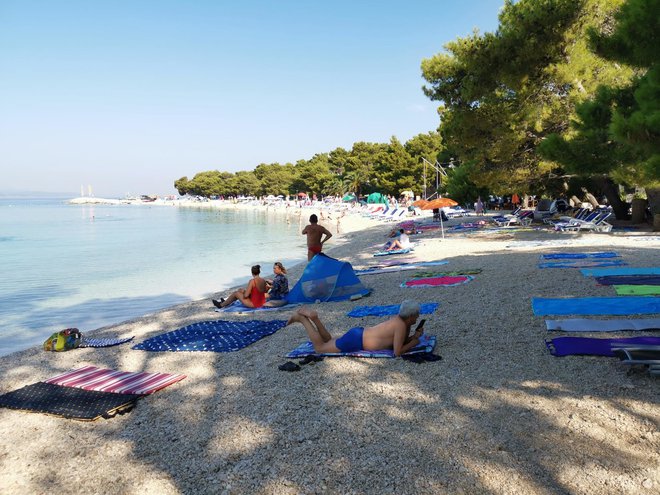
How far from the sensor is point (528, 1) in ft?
34.7

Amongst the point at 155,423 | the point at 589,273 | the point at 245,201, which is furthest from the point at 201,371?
the point at 245,201

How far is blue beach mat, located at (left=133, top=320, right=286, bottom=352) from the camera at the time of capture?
5.97m

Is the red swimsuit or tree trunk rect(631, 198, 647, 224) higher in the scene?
tree trunk rect(631, 198, 647, 224)

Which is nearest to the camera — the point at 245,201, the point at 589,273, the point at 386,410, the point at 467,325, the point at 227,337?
the point at 386,410

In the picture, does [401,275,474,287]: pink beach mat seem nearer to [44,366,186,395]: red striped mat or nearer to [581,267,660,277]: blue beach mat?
[581,267,660,277]: blue beach mat

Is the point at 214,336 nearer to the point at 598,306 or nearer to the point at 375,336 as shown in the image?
the point at 375,336

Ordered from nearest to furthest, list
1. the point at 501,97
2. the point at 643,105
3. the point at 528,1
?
the point at 643,105, the point at 528,1, the point at 501,97

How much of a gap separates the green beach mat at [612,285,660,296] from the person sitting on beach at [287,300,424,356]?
11.0ft

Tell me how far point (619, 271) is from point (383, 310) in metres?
4.13

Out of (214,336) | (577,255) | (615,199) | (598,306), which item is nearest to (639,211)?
(615,199)

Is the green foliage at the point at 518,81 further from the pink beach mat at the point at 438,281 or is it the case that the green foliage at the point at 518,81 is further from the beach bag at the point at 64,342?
the beach bag at the point at 64,342

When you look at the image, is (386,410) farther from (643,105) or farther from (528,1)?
(528,1)

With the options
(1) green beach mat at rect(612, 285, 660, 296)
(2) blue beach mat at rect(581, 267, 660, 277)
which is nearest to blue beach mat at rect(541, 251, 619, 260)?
(2) blue beach mat at rect(581, 267, 660, 277)

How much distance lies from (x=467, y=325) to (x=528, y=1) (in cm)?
803
